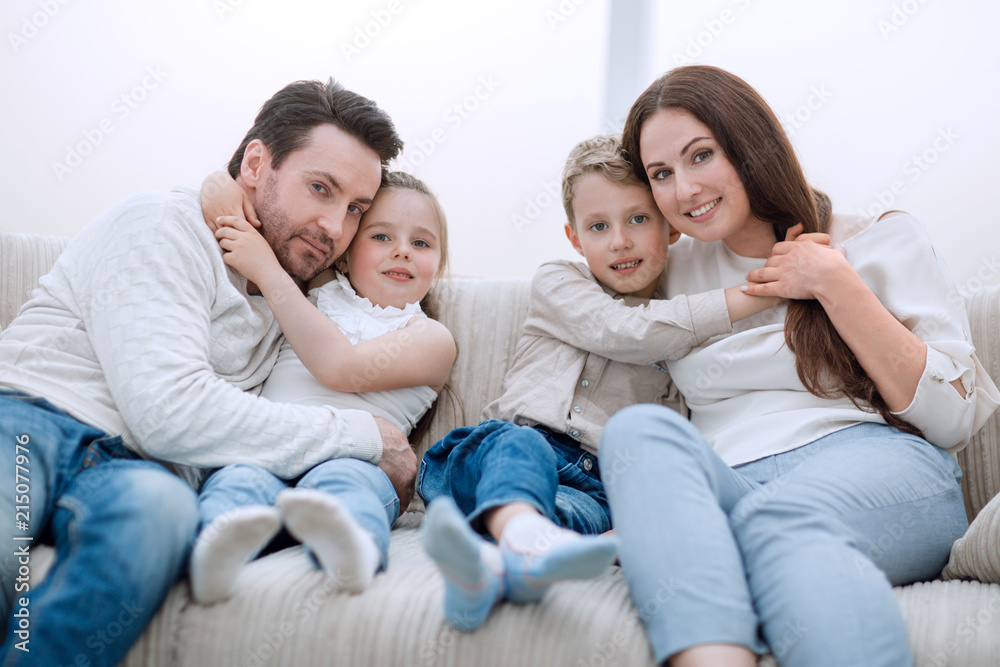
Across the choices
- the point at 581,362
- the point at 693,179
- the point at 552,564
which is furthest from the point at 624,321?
the point at 552,564

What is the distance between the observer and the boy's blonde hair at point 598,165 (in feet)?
4.39

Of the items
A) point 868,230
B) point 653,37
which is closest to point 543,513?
point 868,230

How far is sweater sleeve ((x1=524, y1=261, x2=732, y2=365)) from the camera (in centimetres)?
120

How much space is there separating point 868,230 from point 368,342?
93 centimetres

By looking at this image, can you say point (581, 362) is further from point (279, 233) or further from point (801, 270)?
point (279, 233)

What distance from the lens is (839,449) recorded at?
97 centimetres

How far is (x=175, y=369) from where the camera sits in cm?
93

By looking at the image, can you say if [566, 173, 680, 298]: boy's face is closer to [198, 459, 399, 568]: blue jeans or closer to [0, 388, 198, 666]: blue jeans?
[198, 459, 399, 568]: blue jeans

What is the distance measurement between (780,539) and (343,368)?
722mm

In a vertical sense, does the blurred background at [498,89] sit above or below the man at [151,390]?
above

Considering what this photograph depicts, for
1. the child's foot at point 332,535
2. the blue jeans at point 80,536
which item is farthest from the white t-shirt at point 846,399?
the blue jeans at point 80,536

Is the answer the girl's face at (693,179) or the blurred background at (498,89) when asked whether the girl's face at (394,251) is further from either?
the girl's face at (693,179)

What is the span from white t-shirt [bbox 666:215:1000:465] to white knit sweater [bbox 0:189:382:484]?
60 cm

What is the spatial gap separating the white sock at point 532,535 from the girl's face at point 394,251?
0.67 meters
